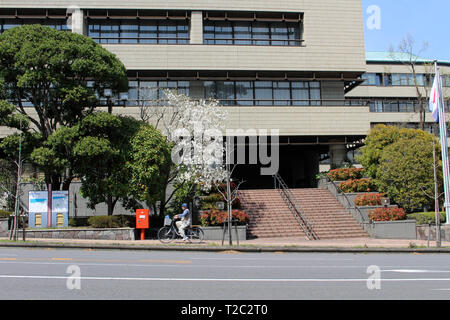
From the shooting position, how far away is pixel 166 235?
61.9ft

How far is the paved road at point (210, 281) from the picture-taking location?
7.18m

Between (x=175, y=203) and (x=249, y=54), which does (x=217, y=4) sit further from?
(x=175, y=203)

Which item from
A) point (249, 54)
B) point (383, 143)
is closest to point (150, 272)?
point (383, 143)

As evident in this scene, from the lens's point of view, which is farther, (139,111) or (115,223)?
(139,111)

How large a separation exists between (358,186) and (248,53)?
12311 mm

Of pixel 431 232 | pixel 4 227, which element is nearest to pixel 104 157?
pixel 4 227

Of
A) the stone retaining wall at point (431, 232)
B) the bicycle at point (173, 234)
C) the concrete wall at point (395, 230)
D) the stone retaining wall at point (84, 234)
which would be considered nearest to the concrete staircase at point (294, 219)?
the concrete wall at point (395, 230)

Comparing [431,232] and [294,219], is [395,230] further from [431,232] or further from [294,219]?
[294,219]

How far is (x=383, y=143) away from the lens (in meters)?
28.0

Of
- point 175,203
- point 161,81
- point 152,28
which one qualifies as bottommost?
point 175,203

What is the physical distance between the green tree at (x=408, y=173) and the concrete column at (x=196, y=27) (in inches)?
612

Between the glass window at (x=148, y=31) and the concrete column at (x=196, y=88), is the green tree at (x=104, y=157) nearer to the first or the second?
the concrete column at (x=196, y=88)

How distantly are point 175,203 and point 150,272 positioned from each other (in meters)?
14.7
